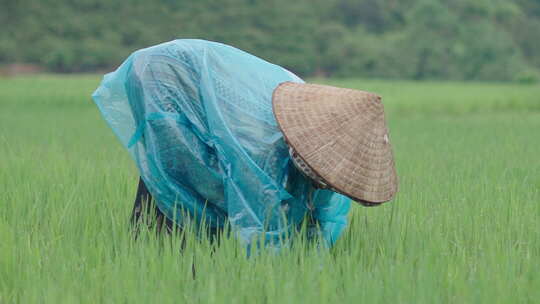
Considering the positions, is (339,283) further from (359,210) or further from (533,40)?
(533,40)

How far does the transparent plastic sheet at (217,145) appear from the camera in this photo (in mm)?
1912

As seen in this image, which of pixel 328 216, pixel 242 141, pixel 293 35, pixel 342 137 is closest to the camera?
pixel 342 137

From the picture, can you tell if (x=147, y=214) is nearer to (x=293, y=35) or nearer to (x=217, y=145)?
(x=217, y=145)

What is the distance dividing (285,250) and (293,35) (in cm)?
1962

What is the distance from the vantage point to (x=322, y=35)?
71.5 ft

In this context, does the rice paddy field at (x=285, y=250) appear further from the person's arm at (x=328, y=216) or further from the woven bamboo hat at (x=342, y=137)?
the woven bamboo hat at (x=342, y=137)

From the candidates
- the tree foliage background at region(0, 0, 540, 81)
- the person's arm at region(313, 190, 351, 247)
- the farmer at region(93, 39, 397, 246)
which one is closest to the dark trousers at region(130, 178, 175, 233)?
the farmer at region(93, 39, 397, 246)

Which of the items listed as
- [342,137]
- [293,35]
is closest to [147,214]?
[342,137]

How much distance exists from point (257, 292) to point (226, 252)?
0.80 feet

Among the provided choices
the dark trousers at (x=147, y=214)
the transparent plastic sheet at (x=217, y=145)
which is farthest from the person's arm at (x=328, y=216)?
the dark trousers at (x=147, y=214)

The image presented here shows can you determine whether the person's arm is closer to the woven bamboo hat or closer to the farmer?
the farmer

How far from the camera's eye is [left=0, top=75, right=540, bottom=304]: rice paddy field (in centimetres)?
160

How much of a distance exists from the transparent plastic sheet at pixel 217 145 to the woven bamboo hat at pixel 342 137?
0.46 ft

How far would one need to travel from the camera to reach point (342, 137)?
1803 mm
